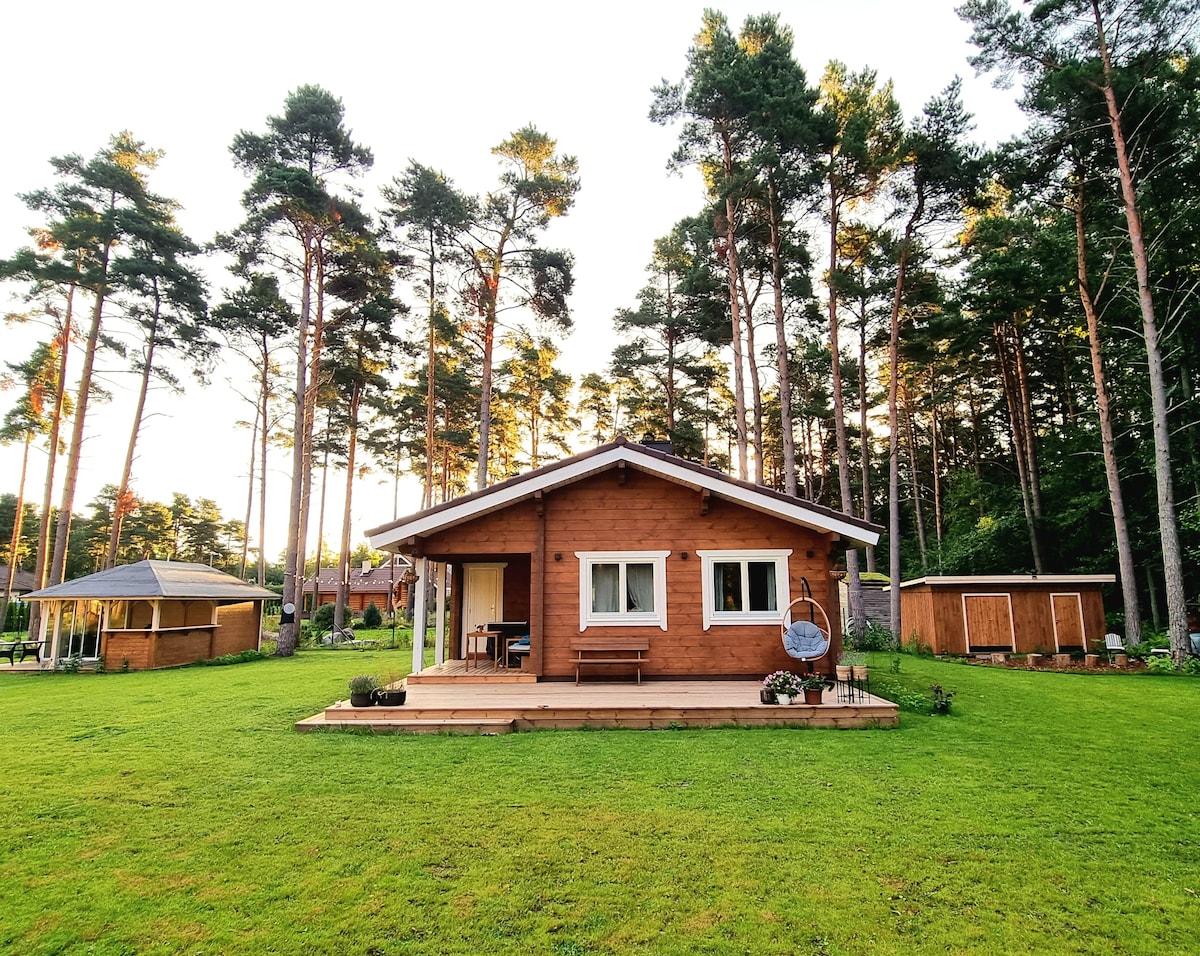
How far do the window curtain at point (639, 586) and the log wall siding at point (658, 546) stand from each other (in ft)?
0.92

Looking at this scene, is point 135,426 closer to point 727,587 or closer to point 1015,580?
point 727,587

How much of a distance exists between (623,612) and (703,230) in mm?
11599

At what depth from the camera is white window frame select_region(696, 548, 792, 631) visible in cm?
946

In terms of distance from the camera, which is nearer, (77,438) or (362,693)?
(362,693)

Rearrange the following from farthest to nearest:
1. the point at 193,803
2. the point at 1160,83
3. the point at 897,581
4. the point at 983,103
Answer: the point at 897,581 → the point at 983,103 → the point at 1160,83 → the point at 193,803

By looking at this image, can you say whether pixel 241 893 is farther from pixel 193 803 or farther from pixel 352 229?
pixel 352 229

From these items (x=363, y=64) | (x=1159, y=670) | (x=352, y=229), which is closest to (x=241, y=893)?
(x=363, y=64)

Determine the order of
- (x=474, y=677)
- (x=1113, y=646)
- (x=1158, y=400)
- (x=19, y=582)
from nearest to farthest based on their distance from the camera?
(x=474, y=677)
(x=1158, y=400)
(x=1113, y=646)
(x=19, y=582)

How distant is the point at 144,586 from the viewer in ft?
47.9

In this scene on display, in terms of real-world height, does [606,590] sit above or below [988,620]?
above

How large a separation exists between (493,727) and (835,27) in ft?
45.7

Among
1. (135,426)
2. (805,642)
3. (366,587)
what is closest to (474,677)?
(805,642)

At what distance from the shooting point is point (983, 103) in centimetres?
1551

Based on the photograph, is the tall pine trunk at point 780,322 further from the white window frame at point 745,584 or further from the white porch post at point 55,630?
the white porch post at point 55,630
